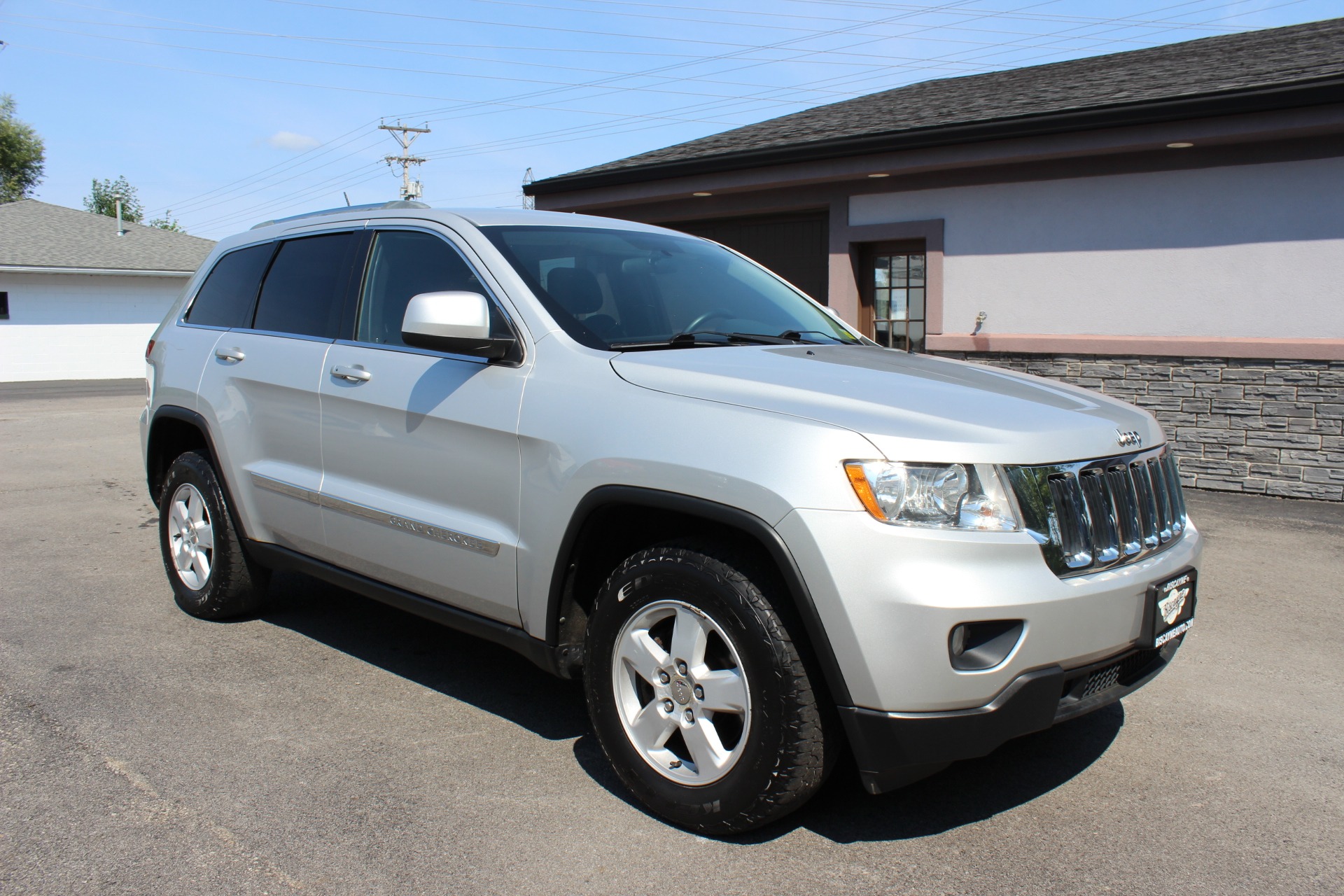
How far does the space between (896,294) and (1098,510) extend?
8637 millimetres

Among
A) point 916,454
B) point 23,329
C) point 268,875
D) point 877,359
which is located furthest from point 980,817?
point 23,329

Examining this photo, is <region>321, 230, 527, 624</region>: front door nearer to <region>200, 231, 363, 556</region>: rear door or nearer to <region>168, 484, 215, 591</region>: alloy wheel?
<region>200, 231, 363, 556</region>: rear door

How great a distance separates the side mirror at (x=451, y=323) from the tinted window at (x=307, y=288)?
103cm

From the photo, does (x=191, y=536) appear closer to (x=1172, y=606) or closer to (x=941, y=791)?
(x=941, y=791)

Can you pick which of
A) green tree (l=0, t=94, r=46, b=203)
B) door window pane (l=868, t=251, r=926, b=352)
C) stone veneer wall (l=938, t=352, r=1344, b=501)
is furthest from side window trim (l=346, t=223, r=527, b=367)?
green tree (l=0, t=94, r=46, b=203)

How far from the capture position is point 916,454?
2713 mm

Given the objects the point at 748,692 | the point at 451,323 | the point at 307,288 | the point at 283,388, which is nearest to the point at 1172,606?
the point at 748,692

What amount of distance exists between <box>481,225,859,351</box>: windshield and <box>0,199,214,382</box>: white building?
99.0ft

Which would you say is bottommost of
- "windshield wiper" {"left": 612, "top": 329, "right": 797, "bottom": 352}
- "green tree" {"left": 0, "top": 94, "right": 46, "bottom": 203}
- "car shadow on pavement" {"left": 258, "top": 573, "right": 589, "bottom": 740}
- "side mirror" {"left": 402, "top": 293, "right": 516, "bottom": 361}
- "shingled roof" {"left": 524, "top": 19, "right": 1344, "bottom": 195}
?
"car shadow on pavement" {"left": 258, "top": 573, "right": 589, "bottom": 740}

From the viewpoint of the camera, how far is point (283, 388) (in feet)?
14.6

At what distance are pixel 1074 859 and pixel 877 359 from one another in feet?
5.74

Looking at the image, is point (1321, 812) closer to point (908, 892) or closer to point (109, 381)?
point (908, 892)

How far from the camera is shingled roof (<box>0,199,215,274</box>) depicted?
2977 cm

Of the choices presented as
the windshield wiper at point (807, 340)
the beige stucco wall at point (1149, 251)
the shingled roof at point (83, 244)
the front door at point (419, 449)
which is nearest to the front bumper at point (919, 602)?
the front door at point (419, 449)
